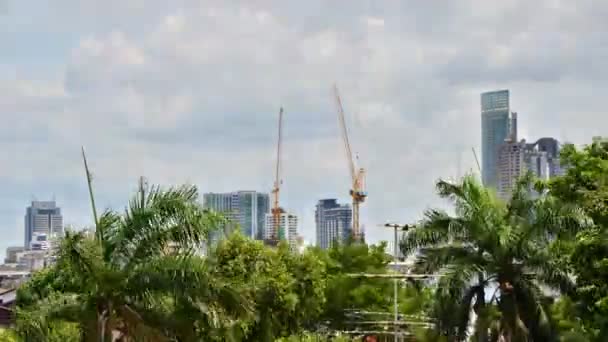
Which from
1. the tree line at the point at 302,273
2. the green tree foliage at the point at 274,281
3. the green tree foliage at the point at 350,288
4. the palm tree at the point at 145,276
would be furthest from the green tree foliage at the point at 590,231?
the green tree foliage at the point at 350,288

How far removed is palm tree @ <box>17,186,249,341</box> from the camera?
2194 cm

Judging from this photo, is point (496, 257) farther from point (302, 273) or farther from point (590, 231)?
point (302, 273)

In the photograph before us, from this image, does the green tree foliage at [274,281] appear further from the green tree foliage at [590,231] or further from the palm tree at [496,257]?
the green tree foliage at [590,231]

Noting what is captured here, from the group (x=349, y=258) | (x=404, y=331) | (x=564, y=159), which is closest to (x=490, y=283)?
(x=564, y=159)

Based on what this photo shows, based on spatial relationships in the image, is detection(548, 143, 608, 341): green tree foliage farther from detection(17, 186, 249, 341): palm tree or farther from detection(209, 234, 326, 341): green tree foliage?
detection(209, 234, 326, 341): green tree foliage

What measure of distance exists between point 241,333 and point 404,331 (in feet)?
75.9

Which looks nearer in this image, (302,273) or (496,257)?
(496,257)

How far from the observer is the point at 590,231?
27.4m

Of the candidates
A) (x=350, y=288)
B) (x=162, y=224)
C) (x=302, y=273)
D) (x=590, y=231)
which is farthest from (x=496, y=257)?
(x=350, y=288)

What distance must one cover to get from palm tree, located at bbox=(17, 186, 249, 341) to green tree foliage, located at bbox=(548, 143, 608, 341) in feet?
25.8

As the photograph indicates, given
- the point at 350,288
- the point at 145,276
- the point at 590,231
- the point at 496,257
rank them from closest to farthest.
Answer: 1. the point at 145,276
2. the point at 590,231
3. the point at 496,257
4. the point at 350,288

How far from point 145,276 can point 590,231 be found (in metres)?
10.2

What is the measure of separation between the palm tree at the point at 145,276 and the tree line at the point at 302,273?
0.02m

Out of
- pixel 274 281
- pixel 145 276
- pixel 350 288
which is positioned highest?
pixel 350 288
